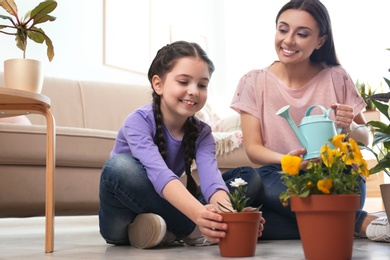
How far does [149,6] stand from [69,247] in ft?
10.9

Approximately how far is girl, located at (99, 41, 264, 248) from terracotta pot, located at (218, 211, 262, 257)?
186 millimetres

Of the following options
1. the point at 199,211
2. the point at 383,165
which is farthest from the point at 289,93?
the point at 199,211

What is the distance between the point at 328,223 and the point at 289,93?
33.7 inches

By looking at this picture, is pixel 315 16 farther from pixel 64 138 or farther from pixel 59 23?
pixel 59 23

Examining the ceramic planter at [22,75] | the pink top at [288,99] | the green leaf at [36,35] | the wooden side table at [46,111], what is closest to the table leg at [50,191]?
the wooden side table at [46,111]

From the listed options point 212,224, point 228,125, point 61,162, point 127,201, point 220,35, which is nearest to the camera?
point 212,224

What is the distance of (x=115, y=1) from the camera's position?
432 cm

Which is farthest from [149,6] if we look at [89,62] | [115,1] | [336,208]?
[336,208]

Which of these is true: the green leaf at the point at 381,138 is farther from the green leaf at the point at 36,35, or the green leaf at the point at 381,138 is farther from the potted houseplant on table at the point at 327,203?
the green leaf at the point at 36,35

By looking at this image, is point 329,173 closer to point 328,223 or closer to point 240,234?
point 328,223

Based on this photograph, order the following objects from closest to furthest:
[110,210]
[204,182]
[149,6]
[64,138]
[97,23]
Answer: [204,182] → [110,210] → [64,138] → [97,23] → [149,6]

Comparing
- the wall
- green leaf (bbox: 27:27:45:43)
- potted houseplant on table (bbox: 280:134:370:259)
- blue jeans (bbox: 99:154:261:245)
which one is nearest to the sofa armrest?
the wall

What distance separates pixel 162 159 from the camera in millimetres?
1454

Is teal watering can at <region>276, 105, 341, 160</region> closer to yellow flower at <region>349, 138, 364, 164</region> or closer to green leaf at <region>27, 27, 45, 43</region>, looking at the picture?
yellow flower at <region>349, 138, 364, 164</region>
